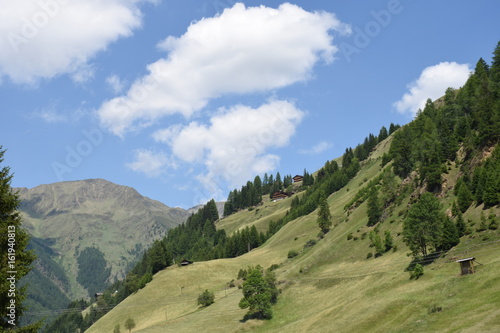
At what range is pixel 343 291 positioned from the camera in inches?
3012

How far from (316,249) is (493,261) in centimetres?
7117

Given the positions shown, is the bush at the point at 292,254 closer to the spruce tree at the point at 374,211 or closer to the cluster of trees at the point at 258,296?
the spruce tree at the point at 374,211

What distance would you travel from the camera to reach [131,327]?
346 feet

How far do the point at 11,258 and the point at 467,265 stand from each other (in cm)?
5463

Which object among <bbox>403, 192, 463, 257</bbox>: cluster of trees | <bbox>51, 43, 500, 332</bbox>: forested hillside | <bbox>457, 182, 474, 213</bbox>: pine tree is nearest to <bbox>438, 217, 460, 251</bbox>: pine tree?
<bbox>403, 192, 463, 257</bbox>: cluster of trees

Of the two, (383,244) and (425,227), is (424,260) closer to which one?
(425,227)

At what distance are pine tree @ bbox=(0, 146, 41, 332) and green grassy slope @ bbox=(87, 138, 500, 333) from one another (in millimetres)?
37673

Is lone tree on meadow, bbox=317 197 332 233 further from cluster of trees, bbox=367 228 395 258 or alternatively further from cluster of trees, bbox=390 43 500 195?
cluster of trees, bbox=367 228 395 258

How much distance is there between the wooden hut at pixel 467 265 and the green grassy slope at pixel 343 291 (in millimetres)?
1183

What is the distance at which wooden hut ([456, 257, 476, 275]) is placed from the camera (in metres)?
53.8

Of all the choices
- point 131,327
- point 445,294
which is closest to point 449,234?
point 445,294

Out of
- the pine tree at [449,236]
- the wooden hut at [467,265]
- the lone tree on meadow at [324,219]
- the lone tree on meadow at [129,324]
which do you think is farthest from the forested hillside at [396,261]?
the lone tree on meadow at [129,324]

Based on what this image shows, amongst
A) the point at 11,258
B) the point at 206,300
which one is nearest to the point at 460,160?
the point at 206,300

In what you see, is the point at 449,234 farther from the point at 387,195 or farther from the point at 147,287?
the point at 147,287
